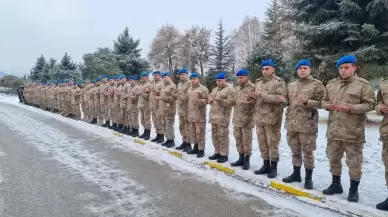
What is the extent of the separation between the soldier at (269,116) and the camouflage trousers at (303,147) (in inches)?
17.8

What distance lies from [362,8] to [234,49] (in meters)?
47.2

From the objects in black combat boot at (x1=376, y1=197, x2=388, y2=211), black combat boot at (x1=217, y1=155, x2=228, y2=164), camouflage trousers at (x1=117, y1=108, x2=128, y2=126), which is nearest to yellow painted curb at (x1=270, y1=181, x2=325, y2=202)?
black combat boot at (x1=376, y1=197, x2=388, y2=211)

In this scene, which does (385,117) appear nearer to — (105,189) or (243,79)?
(243,79)

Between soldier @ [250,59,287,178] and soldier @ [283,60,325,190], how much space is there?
370 millimetres

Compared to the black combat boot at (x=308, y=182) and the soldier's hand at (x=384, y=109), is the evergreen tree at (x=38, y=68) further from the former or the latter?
the soldier's hand at (x=384, y=109)

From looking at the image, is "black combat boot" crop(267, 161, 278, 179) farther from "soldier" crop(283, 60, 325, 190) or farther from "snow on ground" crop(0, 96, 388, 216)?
"soldier" crop(283, 60, 325, 190)

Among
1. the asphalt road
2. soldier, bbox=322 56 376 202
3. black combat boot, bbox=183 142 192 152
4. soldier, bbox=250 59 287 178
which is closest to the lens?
the asphalt road

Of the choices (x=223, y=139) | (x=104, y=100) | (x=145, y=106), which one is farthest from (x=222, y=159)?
(x=104, y=100)

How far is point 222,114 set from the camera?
7582 millimetres

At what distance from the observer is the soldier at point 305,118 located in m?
5.60

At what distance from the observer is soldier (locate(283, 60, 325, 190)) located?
5.60 metres

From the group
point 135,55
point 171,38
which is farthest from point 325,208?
point 171,38

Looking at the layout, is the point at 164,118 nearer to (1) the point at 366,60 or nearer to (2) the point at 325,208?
(2) the point at 325,208

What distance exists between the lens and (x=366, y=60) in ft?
37.4
